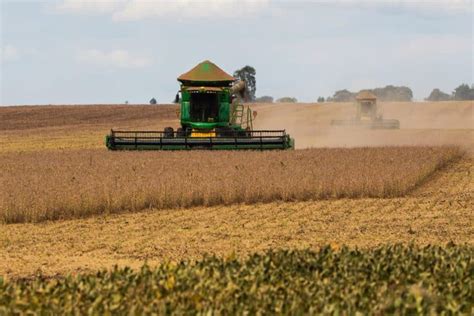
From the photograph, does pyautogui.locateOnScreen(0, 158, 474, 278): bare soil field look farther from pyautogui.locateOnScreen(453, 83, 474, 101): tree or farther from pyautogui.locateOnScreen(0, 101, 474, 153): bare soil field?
pyautogui.locateOnScreen(453, 83, 474, 101): tree

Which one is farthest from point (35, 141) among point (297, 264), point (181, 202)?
point (297, 264)

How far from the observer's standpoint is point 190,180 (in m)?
18.8

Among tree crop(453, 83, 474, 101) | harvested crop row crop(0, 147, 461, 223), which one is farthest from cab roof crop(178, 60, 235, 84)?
tree crop(453, 83, 474, 101)

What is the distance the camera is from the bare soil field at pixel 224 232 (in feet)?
39.9

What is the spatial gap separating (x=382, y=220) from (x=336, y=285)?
348 inches

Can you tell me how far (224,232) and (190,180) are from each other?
4.82 metres

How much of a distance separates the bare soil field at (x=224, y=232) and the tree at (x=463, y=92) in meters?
121

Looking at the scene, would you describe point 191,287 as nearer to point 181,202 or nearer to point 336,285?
point 336,285

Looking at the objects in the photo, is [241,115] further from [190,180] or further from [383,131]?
[383,131]

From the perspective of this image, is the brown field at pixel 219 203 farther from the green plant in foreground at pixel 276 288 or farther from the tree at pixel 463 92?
the tree at pixel 463 92

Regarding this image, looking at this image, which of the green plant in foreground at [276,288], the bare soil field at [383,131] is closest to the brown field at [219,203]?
the green plant in foreground at [276,288]

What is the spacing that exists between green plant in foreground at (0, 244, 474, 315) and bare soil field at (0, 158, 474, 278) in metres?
3.90

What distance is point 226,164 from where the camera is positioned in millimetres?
22703

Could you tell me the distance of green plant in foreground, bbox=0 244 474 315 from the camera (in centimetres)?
596
